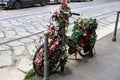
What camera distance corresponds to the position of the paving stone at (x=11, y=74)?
171 inches

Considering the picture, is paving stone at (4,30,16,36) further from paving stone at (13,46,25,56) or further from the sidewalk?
the sidewalk

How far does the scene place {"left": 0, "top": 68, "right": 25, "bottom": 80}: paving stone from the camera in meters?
4.35

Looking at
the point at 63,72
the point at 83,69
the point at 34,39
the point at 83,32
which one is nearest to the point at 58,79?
the point at 63,72

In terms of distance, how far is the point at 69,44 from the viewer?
4.65 meters

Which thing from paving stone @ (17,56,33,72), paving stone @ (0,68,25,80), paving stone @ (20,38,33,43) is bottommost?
paving stone @ (0,68,25,80)

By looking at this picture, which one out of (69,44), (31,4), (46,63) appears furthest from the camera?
(31,4)

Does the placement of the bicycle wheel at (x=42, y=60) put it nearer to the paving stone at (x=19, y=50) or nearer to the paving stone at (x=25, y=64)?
the paving stone at (x=25, y=64)

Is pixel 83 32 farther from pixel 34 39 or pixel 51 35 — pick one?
pixel 34 39

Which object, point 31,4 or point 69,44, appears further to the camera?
point 31,4

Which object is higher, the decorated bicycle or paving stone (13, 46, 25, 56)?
the decorated bicycle

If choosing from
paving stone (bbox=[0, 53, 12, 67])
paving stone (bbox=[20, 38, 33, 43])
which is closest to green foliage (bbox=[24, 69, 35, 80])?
paving stone (bbox=[0, 53, 12, 67])

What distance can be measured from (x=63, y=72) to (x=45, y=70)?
571 mm

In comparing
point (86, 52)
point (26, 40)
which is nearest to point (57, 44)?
point (86, 52)

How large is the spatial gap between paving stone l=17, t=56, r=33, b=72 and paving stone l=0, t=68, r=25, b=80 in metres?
0.16
